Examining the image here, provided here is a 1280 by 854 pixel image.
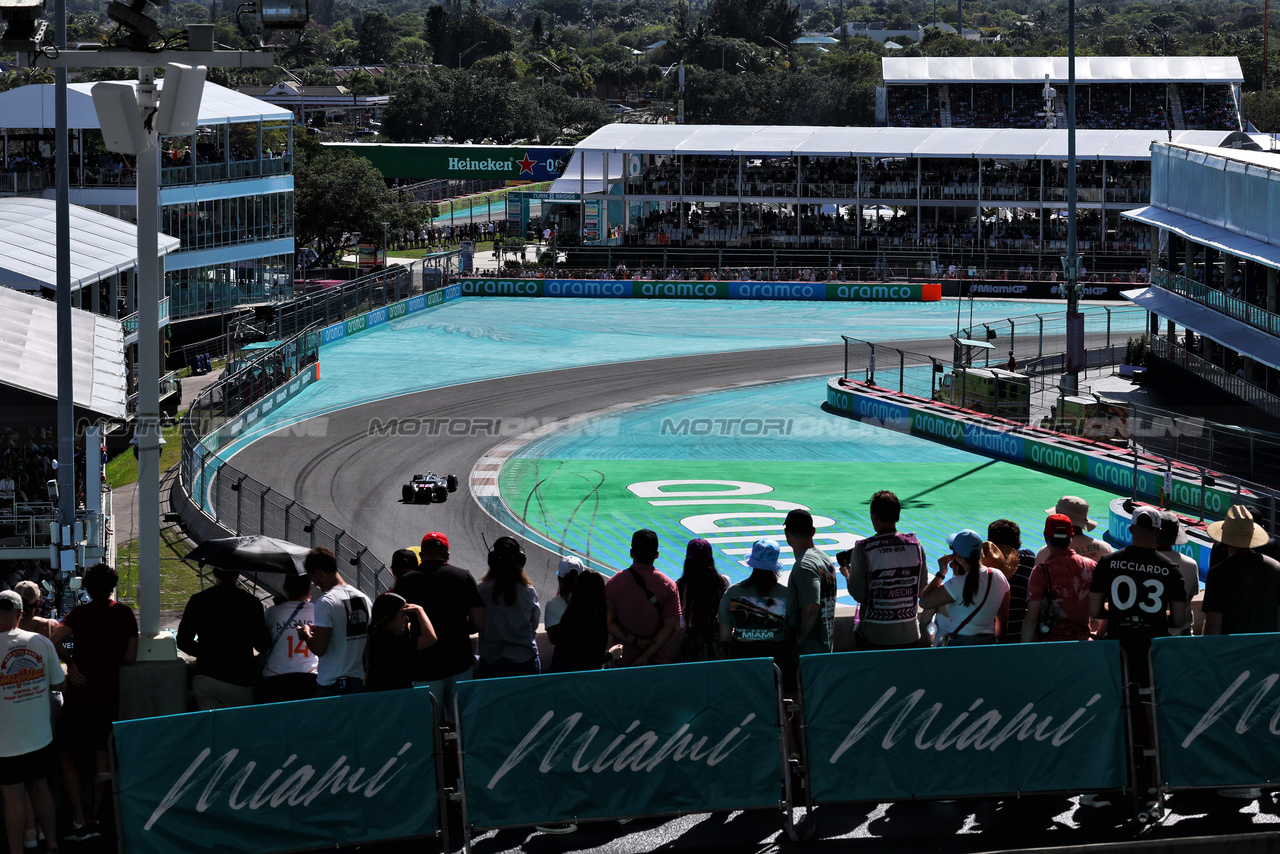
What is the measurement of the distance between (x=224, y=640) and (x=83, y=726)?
1.01 meters

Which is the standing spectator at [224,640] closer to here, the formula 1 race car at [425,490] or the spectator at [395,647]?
the spectator at [395,647]

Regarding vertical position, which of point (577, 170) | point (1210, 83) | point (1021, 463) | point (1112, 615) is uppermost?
point (1210, 83)

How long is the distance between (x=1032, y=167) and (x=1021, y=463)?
4239cm

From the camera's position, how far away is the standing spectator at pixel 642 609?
10.1 meters

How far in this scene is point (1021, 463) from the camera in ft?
102

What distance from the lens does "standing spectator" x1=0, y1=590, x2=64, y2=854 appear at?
28.9ft

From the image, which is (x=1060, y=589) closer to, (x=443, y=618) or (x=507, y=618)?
(x=507, y=618)

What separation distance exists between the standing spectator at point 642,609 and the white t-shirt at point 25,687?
3.56m

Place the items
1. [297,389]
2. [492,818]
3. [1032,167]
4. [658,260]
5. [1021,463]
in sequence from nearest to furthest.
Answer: [492,818]
[1021,463]
[297,389]
[658,260]
[1032,167]

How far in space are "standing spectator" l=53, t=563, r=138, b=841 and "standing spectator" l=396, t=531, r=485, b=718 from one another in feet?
5.91

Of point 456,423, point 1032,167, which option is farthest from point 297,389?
point 1032,167

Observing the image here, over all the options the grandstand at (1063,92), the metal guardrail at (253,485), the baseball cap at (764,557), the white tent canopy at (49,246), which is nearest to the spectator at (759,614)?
the baseball cap at (764,557)

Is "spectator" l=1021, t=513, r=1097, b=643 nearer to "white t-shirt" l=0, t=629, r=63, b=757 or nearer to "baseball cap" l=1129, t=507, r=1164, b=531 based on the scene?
"baseball cap" l=1129, t=507, r=1164, b=531

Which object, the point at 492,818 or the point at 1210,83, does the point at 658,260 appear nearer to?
the point at 1210,83
